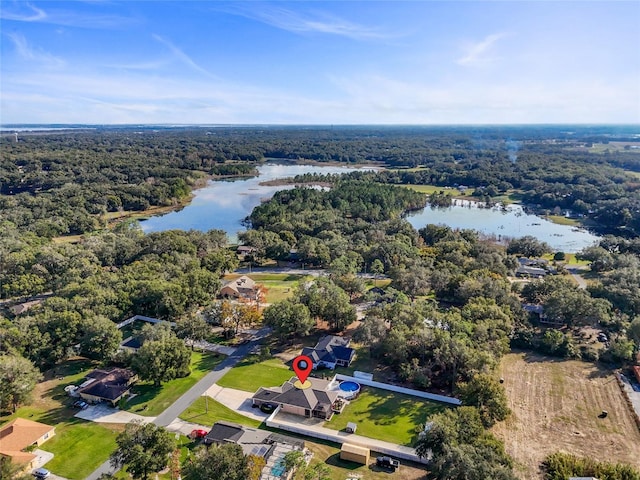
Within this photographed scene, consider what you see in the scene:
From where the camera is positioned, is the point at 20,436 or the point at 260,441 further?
the point at 260,441

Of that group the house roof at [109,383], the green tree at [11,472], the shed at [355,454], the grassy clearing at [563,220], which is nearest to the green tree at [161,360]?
the house roof at [109,383]

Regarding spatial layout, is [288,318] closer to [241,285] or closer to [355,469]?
[241,285]

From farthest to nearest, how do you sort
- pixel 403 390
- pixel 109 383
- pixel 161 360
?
pixel 403 390 → pixel 161 360 → pixel 109 383

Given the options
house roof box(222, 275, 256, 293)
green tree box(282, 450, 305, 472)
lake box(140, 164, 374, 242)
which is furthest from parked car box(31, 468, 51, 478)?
lake box(140, 164, 374, 242)

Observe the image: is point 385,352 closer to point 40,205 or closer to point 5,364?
point 5,364

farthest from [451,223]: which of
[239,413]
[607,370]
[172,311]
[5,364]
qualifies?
[5,364]

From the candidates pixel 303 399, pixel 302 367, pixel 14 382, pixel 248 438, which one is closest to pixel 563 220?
pixel 302 367
